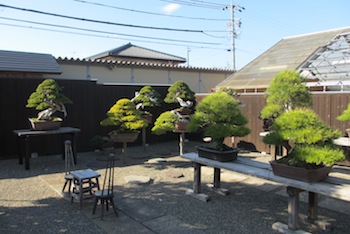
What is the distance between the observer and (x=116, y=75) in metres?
10.6

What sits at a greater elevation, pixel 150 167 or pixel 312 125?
pixel 312 125

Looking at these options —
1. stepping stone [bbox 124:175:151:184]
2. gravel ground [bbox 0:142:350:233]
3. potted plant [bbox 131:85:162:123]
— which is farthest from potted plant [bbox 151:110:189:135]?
stepping stone [bbox 124:175:151:184]

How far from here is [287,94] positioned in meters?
3.42

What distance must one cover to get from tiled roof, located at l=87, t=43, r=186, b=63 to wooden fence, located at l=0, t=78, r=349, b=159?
654 centimetres

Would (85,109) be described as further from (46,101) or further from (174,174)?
(174,174)

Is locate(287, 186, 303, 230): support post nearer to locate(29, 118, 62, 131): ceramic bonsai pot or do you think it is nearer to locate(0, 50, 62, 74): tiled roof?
locate(29, 118, 62, 131): ceramic bonsai pot

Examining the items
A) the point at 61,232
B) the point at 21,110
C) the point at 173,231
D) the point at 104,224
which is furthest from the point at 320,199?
the point at 21,110

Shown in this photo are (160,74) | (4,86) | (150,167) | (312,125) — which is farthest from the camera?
A: (160,74)

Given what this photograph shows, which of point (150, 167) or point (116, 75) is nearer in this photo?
point (150, 167)

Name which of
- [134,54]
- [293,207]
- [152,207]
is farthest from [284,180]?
[134,54]

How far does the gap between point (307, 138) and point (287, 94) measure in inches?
27.7

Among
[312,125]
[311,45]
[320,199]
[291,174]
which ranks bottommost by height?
[320,199]

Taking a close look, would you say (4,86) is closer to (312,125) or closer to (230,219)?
(230,219)

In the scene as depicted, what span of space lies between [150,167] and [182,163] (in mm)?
765
